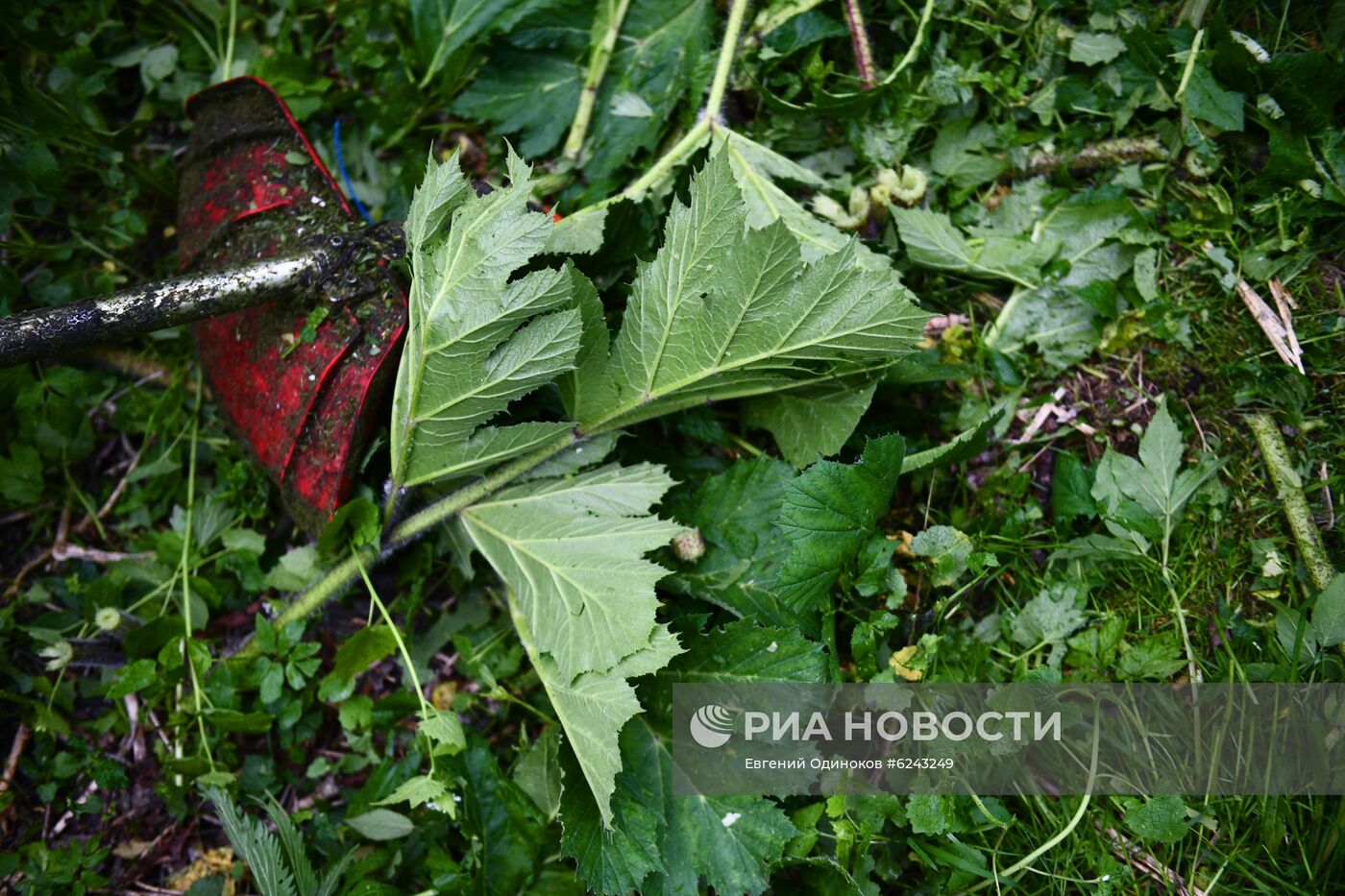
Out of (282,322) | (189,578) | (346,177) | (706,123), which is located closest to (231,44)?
(346,177)

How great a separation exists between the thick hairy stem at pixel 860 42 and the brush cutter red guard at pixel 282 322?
135 cm

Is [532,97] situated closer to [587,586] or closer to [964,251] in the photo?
[964,251]

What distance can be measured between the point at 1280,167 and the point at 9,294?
3.24 meters

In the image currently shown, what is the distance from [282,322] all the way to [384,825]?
1236mm

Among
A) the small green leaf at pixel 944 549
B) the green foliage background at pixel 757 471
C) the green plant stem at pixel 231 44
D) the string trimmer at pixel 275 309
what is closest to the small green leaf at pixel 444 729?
the green foliage background at pixel 757 471

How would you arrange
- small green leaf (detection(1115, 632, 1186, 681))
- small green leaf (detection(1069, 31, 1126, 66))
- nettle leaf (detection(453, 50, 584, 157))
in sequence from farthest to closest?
nettle leaf (detection(453, 50, 584, 157)) → small green leaf (detection(1069, 31, 1126, 66)) → small green leaf (detection(1115, 632, 1186, 681))

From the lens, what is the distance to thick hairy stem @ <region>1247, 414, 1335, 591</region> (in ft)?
6.70

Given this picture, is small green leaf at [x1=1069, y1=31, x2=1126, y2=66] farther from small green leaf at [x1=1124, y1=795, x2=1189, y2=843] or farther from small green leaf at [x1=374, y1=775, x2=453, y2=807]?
small green leaf at [x1=374, y1=775, x2=453, y2=807]

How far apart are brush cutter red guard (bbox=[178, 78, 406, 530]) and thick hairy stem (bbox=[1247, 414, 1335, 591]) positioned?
81.7 inches

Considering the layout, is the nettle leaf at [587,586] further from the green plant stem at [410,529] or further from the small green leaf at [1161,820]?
the small green leaf at [1161,820]

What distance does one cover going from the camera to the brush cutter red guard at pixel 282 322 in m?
1.92

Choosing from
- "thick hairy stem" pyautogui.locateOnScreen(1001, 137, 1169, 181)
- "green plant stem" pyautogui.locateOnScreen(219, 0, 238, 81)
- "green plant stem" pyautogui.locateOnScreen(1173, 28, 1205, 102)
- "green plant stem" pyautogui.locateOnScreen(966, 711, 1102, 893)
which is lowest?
"green plant stem" pyautogui.locateOnScreen(966, 711, 1102, 893)

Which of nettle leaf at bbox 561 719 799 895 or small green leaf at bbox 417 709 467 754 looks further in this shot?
small green leaf at bbox 417 709 467 754

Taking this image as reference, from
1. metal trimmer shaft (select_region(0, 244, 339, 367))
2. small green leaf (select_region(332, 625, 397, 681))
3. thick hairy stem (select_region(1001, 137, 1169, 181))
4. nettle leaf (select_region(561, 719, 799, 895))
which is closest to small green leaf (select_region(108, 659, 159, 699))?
small green leaf (select_region(332, 625, 397, 681))
